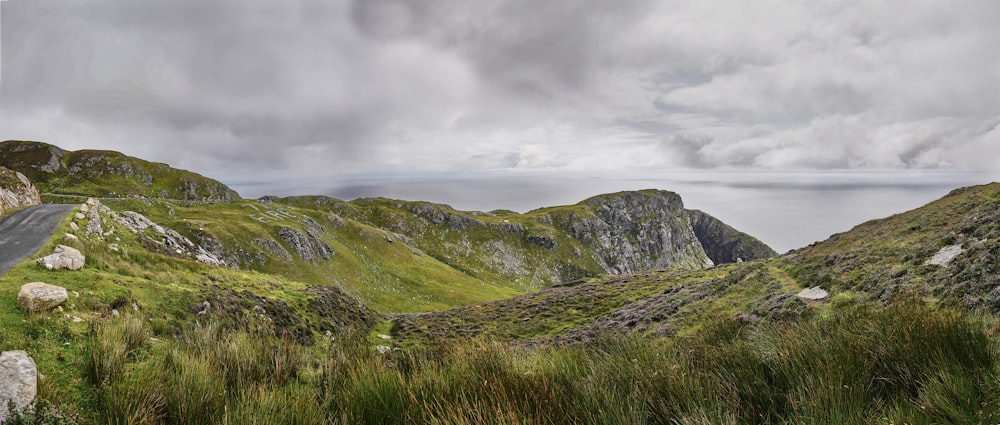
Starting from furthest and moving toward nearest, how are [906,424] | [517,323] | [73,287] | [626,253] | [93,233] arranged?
Answer: [626,253] < [517,323] < [93,233] < [73,287] < [906,424]

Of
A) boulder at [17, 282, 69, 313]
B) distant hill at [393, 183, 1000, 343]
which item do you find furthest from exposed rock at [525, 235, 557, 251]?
boulder at [17, 282, 69, 313]

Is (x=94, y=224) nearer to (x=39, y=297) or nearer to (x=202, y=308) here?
(x=202, y=308)

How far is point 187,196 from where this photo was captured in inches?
4843

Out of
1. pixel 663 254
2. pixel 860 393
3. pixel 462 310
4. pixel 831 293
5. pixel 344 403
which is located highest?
pixel 860 393

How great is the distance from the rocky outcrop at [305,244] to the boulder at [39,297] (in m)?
59.2

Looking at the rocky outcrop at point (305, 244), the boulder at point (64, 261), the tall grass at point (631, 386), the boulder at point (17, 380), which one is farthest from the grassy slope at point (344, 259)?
the tall grass at point (631, 386)

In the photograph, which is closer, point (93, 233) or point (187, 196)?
point (93, 233)

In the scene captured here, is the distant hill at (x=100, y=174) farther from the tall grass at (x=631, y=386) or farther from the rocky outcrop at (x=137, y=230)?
the tall grass at (x=631, y=386)

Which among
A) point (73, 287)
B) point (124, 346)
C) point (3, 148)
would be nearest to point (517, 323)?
point (73, 287)

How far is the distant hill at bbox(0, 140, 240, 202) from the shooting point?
Answer: 101 metres

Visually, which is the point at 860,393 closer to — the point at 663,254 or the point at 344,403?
the point at 344,403

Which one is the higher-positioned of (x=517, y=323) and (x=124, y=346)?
(x=124, y=346)

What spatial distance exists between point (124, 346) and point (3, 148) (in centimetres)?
18426

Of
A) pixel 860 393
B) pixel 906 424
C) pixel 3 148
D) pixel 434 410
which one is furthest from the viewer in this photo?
pixel 3 148
